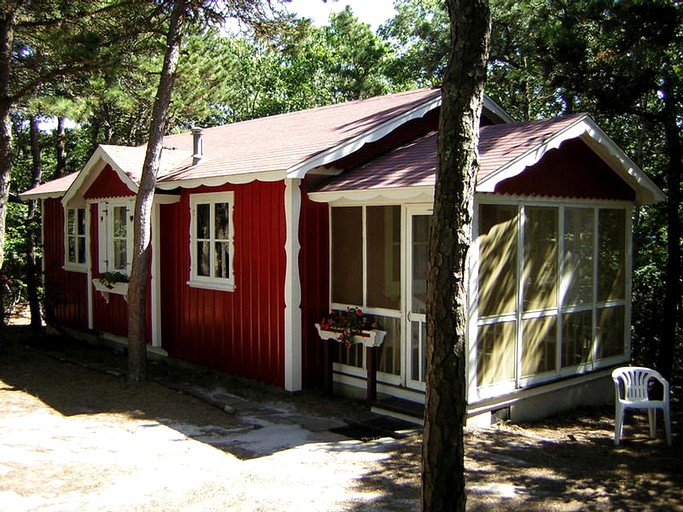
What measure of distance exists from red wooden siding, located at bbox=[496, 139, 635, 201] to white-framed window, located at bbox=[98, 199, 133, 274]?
6826 millimetres

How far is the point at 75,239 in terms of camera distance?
13.4 meters

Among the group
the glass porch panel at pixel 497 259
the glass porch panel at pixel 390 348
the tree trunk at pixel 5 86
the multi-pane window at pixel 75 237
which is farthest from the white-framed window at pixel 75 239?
the glass porch panel at pixel 497 259

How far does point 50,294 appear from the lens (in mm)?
13727

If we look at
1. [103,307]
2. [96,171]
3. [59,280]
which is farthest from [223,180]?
[59,280]

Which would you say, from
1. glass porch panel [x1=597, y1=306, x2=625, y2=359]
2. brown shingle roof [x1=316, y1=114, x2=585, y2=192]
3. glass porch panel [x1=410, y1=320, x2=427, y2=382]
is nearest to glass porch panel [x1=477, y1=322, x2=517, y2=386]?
glass porch panel [x1=410, y1=320, x2=427, y2=382]

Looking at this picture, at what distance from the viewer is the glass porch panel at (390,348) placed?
7.81 m

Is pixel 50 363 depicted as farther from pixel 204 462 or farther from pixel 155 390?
Result: pixel 204 462

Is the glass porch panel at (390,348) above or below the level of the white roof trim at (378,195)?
below

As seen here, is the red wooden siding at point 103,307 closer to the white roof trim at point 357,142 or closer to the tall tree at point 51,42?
the tall tree at point 51,42

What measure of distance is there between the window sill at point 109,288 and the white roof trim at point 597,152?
7.08 metres

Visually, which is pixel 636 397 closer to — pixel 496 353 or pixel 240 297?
pixel 496 353

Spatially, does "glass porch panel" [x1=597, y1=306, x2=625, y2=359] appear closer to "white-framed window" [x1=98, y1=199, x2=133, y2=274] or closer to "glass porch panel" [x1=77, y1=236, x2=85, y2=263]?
"white-framed window" [x1=98, y1=199, x2=133, y2=274]

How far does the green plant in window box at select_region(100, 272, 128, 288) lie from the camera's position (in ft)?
37.8

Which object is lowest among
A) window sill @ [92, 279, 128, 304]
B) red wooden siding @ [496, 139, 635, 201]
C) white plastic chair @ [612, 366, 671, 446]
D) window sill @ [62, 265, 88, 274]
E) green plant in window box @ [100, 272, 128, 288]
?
white plastic chair @ [612, 366, 671, 446]
